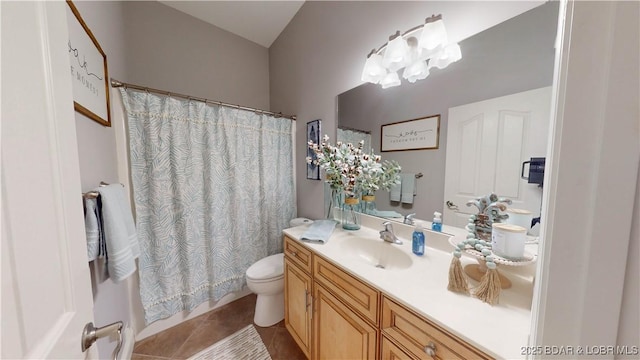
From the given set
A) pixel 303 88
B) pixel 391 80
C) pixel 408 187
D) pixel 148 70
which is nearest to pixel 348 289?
pixel 408 187

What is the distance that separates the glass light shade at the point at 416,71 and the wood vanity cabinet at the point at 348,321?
3.80 feet

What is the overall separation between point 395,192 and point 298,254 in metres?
0.75

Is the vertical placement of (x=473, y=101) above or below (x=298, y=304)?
above

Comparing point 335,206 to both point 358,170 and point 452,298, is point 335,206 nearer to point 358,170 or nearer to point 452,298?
point 358,170

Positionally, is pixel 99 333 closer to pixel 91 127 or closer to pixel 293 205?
pixel 91 127

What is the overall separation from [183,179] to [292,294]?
117cm

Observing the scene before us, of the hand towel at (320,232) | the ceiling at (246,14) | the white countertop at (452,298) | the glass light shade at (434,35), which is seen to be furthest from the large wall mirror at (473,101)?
the ceiling at (246,14)

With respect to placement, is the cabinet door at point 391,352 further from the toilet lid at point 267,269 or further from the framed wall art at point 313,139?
the framed wall art at point 313,139

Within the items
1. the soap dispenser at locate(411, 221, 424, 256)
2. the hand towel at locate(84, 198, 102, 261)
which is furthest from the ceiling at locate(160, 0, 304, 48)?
the soap dispenser at locate(411, 221, 424, 256)

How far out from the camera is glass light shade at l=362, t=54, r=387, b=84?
4.26 ft

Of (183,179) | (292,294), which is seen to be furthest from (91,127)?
(292,294)

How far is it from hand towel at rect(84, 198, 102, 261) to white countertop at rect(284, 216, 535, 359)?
0.95 m

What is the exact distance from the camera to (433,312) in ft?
2.15

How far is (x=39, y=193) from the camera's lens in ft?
1.20
